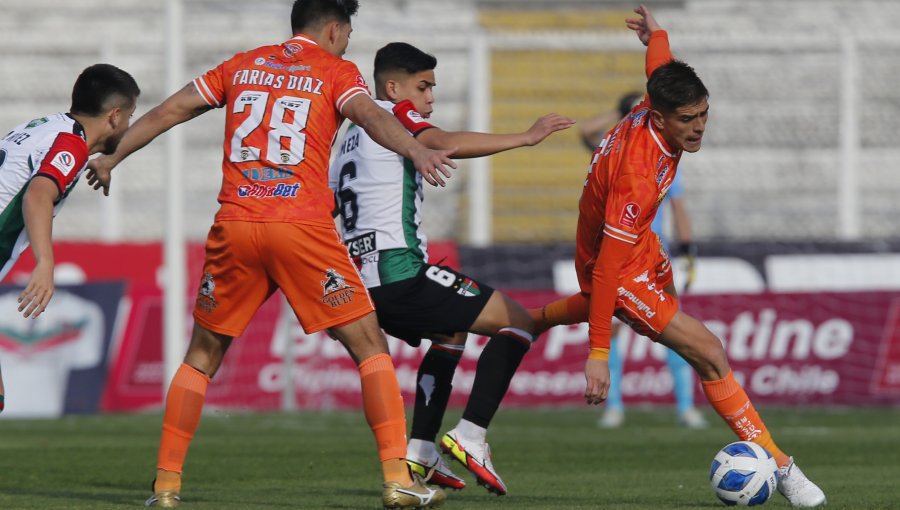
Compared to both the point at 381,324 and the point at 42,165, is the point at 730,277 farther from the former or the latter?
the point at 42,165

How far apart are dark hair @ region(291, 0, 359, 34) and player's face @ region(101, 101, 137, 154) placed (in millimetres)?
885

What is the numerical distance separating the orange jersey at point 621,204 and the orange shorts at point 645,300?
1cm

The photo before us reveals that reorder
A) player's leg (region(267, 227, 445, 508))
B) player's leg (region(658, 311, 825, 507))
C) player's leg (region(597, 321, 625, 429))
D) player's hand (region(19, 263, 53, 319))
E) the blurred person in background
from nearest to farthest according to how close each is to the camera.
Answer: player's hand (region(19, 263, 53, 319)) → player's leg (region(267, 227, 445, 508)) → player's leg (region(658, 311, 825, 507)) → the blurred person in background → player's leg (region(597, 321, 625, 429))

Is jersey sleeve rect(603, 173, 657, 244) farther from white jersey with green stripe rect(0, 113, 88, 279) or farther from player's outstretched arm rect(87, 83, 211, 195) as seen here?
white jersey with green stripe rect(0, 113, 88, 279)

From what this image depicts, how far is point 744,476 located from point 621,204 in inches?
49.9

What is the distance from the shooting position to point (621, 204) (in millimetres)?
6496

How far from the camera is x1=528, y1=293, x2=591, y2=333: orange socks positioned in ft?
23.8

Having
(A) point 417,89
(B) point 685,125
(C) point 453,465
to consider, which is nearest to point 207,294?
(A) point 417,89

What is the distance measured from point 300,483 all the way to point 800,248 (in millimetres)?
7991

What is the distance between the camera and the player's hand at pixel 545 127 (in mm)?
6102

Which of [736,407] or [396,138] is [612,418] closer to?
[736,407]

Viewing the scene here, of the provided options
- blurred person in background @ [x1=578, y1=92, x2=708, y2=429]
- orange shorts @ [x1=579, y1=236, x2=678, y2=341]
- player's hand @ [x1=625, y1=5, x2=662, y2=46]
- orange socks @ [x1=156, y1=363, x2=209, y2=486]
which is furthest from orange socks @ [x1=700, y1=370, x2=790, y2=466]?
blurred person in background @ [x1=578, y1=92, x2=708, y2=429]

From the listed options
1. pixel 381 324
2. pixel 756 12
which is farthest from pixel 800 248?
pixel 381 324

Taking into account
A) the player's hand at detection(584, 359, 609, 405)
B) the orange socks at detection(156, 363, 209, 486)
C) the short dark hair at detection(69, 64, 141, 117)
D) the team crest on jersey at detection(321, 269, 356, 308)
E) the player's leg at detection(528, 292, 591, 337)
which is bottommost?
the orange socks at detection(156, 363, 209, 486)
